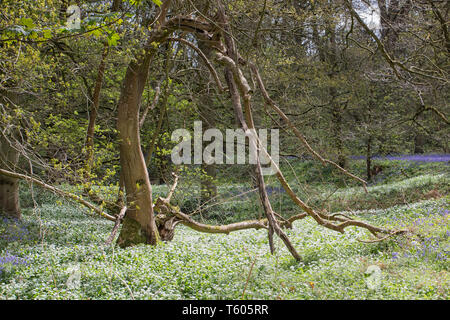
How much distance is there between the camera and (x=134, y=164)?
7953 mm

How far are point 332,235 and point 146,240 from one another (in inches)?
162

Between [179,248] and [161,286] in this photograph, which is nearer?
[161,286]

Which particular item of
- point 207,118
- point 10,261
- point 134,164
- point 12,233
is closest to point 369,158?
point 207,118

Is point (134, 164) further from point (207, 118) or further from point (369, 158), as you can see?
point (369, 158)

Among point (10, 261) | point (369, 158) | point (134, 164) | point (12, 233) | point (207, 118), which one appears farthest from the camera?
point (369, 158)

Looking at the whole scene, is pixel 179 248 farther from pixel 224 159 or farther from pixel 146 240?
pixel 224 159

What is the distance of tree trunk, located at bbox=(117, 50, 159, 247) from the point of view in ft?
25.7

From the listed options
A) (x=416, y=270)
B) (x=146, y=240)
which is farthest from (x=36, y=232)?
(x=416, y=270)

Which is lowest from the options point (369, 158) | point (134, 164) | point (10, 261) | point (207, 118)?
point (10, 261)

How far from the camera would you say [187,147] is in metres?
14.3

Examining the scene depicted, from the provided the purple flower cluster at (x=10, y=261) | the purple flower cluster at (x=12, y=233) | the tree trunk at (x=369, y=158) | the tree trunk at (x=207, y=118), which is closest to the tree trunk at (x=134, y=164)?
the purple flower cluster at (x=10, y=261)

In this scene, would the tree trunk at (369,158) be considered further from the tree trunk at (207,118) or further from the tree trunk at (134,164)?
the tree trunk at (134,164)

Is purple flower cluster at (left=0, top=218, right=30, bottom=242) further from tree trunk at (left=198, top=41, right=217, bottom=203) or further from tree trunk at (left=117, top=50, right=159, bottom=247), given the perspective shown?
tree trunk at (left=198, top=41, right=217, bottom=203)

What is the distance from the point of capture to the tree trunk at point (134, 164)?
7.82 m
